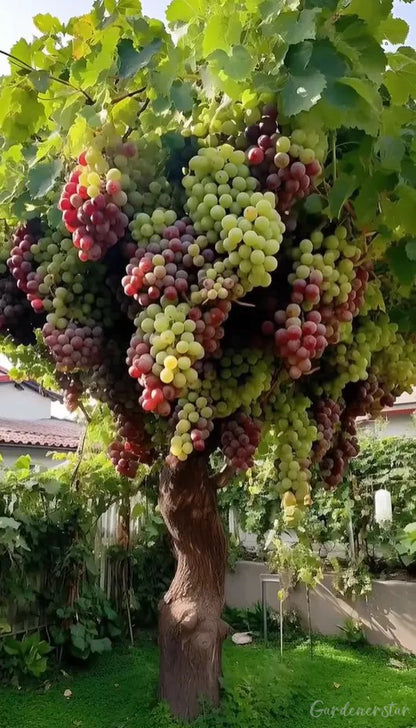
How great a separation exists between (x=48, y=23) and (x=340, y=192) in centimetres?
→ 88

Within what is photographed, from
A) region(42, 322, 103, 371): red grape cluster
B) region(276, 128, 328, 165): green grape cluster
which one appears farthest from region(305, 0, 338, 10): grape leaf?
region(42, 322, 103, 371): red grape cluster

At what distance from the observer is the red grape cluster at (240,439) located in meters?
1.70

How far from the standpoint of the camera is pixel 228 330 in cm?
167

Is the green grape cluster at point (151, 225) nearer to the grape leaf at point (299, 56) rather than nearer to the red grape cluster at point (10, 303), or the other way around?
the grape leaf at point (299, 56)

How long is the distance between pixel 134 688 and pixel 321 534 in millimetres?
2621

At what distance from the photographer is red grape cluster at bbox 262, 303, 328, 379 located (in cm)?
138

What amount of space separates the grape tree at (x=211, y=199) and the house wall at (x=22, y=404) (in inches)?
547

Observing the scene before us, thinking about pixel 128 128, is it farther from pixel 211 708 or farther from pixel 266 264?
pixel 211 708

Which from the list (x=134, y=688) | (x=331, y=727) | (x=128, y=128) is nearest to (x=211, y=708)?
Answer: (x=331, y=727)

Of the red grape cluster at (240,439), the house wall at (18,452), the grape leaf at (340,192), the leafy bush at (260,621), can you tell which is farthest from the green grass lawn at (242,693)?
the house wall at (18,452)

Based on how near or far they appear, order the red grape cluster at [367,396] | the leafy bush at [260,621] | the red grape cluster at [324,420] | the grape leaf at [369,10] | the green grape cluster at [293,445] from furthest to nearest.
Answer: the leafy bush at [260,621]
the red grape cluster at [367,396]
the red grape cluster at [324,420]
the green grape cluster at [293,445]
the grape leaf at [369,10]

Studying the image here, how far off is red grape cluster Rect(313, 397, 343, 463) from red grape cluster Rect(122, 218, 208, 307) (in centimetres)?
80

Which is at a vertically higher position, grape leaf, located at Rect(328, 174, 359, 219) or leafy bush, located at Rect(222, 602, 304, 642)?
grape leaf, located at Rect(328, 174, 359, 219)

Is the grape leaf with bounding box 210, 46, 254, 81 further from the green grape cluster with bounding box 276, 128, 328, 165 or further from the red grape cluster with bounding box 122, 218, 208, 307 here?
the red grape cluster with bounding box 122, 218, 208, 307
